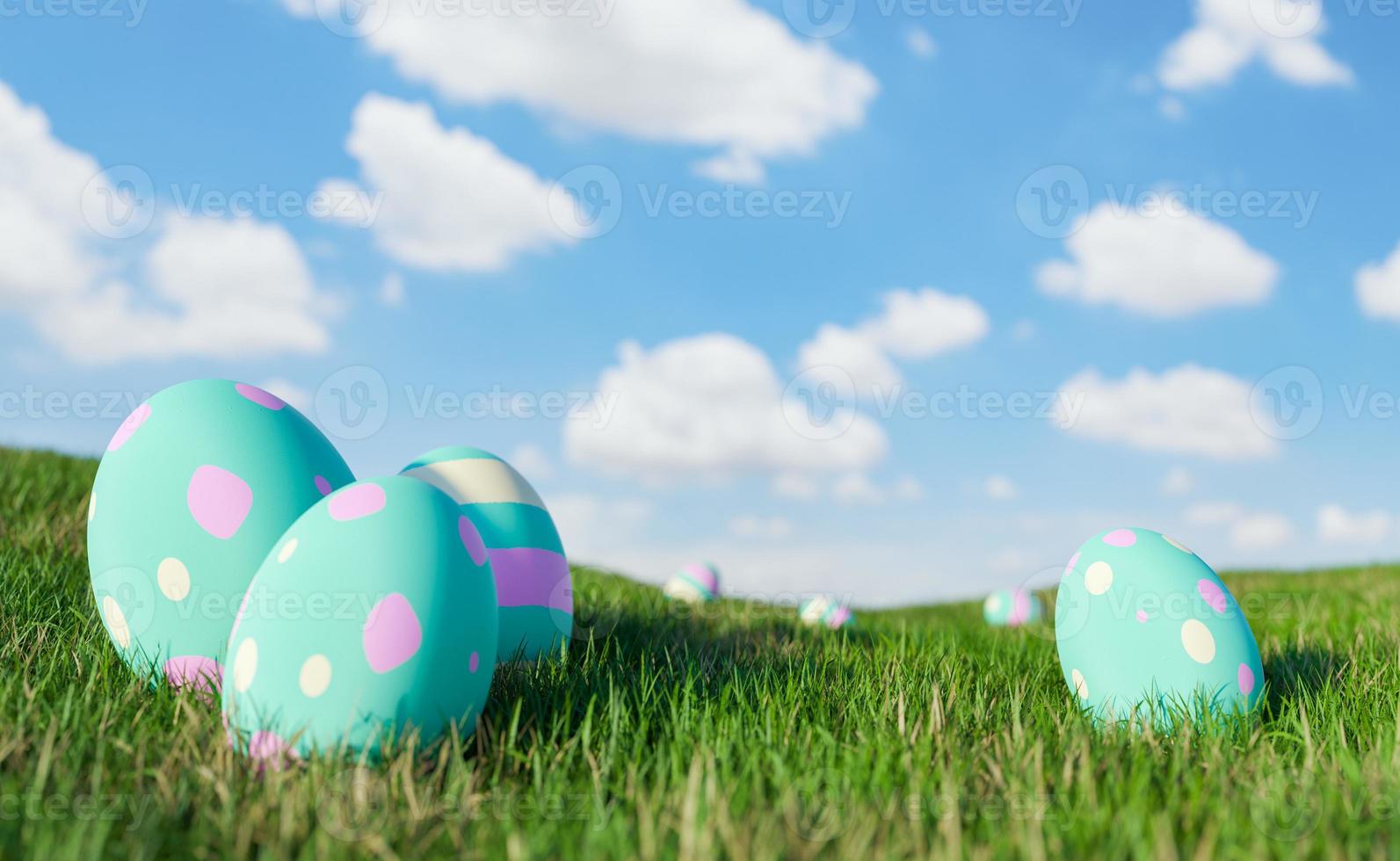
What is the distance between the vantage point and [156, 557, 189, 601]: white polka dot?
113 inches

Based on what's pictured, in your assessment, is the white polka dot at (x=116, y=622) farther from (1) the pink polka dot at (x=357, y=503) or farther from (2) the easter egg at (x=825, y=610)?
(2) the easter egg at (x=825, y=610)

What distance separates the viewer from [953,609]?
37.2ft

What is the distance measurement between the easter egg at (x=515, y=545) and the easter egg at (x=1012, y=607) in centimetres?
697

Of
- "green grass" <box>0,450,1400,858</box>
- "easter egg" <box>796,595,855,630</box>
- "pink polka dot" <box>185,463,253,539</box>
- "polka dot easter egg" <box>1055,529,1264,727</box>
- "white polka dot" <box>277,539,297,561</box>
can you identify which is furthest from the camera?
"easter egg" <box>796,595,855,630</box>

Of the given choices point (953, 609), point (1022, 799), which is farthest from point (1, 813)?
point (953, 609)

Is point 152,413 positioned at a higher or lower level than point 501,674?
higher

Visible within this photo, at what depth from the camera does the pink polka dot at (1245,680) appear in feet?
9.80

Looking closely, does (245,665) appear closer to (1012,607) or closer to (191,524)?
(191,524)

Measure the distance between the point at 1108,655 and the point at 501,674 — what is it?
2.02 metres

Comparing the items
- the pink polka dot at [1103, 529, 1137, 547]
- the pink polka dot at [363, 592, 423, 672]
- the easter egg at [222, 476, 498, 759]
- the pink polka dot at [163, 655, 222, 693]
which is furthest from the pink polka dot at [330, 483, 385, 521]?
the pink polka dot at [1103, 529, 1137, 547]

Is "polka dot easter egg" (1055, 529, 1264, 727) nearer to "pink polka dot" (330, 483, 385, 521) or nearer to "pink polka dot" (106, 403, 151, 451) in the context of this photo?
"pink polka dot" (330, 483, 385, 521)

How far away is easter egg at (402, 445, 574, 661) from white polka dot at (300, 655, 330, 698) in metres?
0.92

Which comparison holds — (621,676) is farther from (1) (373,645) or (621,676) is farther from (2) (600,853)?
(2) (600,853)

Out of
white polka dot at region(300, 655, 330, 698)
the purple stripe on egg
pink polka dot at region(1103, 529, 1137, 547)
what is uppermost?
pink polka dot at region(1103, 529, 1137, 547)
